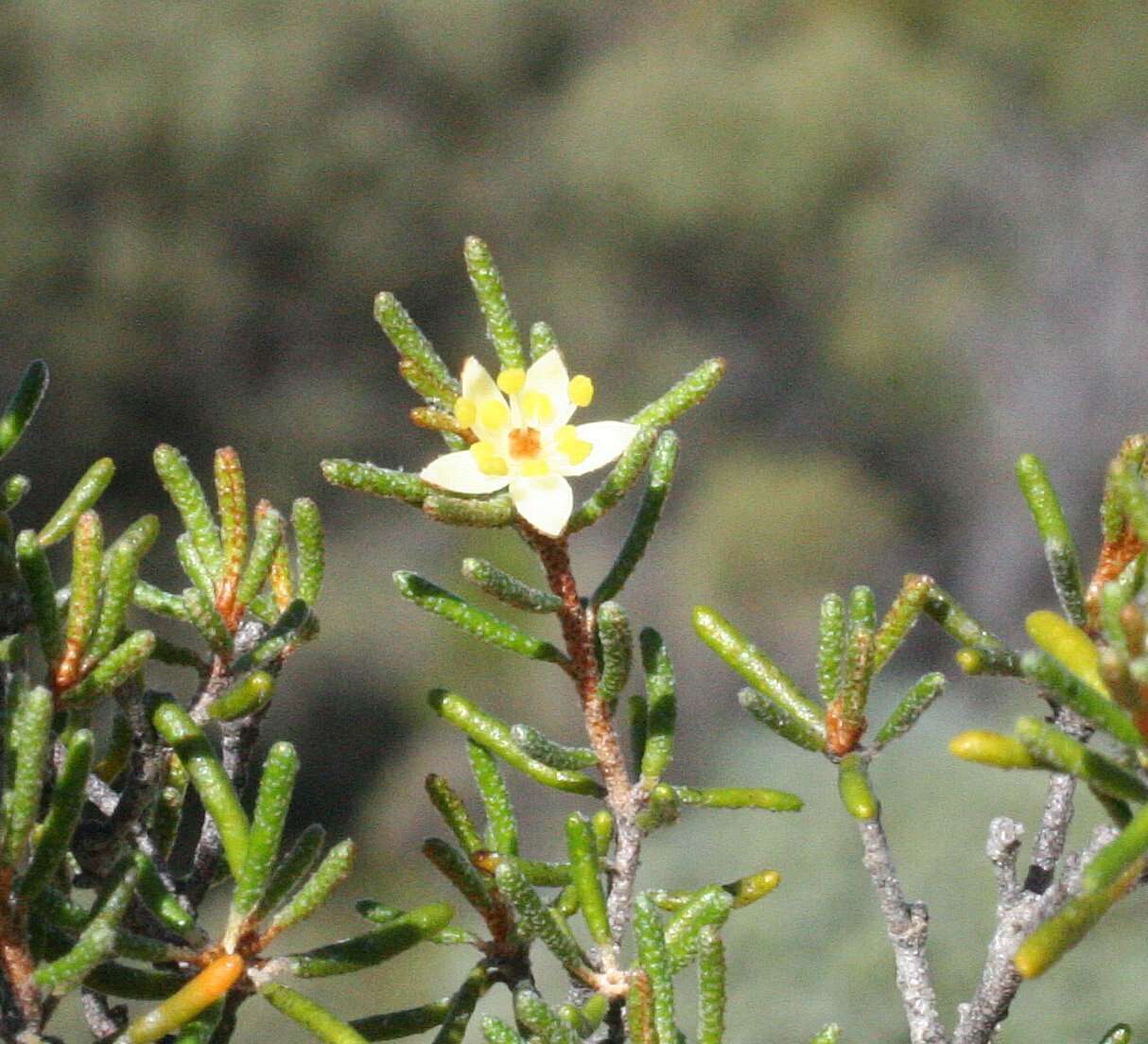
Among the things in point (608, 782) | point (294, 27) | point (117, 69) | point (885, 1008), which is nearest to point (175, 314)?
point (117, 69)

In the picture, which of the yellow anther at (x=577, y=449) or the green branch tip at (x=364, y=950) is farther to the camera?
the yellow anther at (x=577, y=449)

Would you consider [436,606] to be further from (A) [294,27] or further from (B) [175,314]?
(A) [294,27]

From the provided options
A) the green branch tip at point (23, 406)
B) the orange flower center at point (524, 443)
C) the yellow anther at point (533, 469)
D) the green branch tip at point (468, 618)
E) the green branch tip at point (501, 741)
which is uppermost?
the green branch tip at point (23, 406)

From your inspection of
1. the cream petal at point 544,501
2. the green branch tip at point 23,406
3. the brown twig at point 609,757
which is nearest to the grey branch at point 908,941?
the brown twig at point 609,757

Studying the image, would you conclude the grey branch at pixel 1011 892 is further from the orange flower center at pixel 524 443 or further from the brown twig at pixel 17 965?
the brown twig at pixel 17 965

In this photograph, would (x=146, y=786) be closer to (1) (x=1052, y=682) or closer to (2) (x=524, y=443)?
(2) (x=524, y=443)

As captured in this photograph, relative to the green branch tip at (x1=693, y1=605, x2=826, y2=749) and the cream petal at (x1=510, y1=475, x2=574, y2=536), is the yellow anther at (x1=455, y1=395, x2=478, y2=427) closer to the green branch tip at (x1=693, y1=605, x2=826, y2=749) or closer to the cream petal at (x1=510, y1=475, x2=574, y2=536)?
the cream petal at (x1=510, y1=475, x2=574, y2=536)

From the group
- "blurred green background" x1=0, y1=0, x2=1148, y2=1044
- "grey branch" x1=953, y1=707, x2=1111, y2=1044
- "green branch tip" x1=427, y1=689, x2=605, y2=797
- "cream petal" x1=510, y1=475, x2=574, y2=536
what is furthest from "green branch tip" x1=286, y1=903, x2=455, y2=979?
"blurred green background" x1=0, y1=0, x2=1148, y2=1044
